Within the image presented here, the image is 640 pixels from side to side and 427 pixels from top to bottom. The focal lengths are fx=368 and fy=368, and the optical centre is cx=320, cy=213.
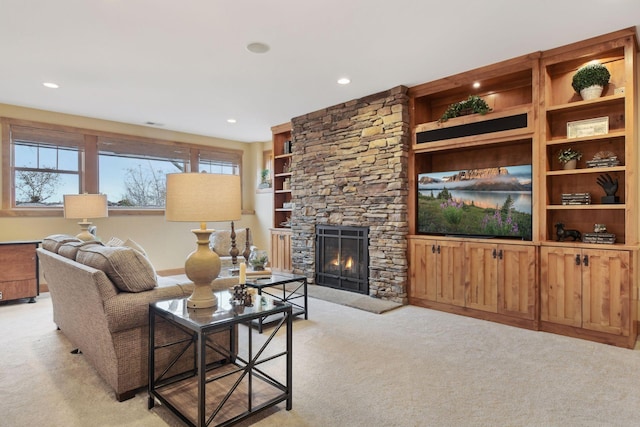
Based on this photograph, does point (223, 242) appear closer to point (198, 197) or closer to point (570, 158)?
point (198, 197)

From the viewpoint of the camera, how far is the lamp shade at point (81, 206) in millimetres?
4496

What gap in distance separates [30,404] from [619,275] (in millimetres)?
4354

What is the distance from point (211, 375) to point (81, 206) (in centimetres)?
323

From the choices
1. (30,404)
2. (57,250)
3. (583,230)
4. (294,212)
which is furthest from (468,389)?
(294,212)

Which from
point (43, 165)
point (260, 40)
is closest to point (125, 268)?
point (260, 40)

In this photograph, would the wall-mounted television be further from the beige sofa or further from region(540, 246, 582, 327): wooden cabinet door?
the beige sofa

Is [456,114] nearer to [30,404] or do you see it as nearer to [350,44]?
[350,44]

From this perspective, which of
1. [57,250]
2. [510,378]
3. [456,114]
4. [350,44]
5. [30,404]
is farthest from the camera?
[456,114]

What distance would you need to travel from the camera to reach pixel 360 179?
16.1ft

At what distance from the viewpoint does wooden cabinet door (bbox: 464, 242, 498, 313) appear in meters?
3.79

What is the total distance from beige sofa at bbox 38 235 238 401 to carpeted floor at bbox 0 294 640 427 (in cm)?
17

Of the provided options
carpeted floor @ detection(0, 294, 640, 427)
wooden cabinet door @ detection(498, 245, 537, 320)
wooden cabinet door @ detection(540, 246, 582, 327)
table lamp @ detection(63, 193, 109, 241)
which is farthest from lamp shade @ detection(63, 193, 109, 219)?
wooden cabinet door @ detection(540, 246, 582, 327)

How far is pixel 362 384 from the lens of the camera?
245 centimetres

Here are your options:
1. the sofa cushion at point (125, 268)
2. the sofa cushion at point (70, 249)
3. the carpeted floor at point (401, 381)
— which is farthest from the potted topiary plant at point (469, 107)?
the sofa cushion at point (70, 249)
